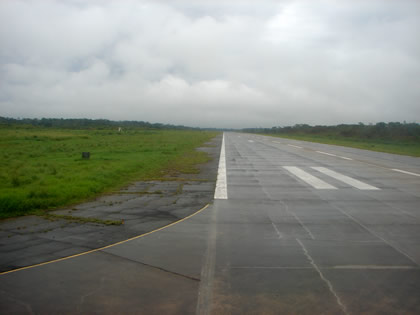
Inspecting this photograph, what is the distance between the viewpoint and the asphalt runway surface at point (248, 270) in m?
3.77

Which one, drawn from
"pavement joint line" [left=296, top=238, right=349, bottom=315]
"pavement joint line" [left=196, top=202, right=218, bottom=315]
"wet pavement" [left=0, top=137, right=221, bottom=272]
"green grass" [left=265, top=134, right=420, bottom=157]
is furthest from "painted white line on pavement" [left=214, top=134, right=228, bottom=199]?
"green grass" [left=265, top=134, right=420, bottom=157]

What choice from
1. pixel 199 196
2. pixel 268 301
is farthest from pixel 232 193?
pixel 268 301

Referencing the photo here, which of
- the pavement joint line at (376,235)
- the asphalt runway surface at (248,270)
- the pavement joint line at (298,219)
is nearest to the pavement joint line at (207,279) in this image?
the asphalt runway surface at (248,270)

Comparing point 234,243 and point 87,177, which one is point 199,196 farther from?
point 87,177

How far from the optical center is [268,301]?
150 inches

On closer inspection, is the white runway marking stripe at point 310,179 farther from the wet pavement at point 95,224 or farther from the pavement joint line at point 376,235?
the wet pavement at point 95,224

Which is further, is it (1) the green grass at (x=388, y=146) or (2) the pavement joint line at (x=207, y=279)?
(1) the green grass at (x=388, y=146)

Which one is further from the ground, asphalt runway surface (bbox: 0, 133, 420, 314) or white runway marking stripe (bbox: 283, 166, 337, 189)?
white runway marking stripe (bbox: 283, 166, 337, 189)

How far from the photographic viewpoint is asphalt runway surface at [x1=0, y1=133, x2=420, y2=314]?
12.4 ft

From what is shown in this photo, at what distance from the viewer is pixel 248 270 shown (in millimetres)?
4633

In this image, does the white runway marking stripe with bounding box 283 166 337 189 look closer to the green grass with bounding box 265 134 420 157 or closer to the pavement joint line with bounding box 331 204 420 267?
the pavement joint line with bounding box 331 204 420 267

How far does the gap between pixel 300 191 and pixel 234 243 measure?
18.5 ft

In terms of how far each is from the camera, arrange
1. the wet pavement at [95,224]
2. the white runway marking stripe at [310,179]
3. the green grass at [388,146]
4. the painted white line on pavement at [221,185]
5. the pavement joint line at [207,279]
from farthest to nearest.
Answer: the green grass at [388,146] → the white runway marking stripe at [310,179] → the painted white line on pavement at [221,185] → the wet pavement at [95,224] → the pavement joint line at [207,279]

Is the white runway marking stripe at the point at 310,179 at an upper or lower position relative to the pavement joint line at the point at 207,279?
upper
